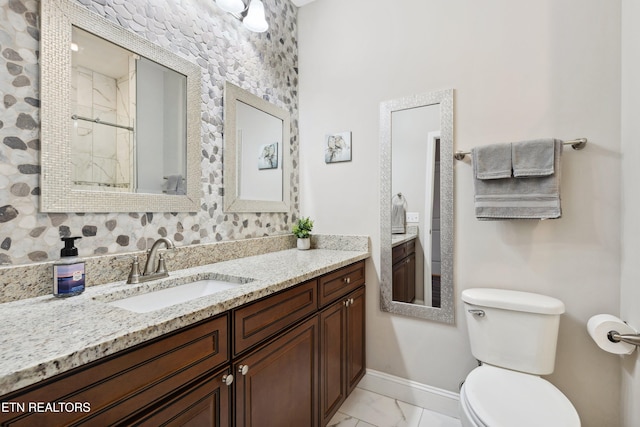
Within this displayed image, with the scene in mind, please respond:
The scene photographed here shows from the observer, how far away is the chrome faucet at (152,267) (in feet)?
3.83

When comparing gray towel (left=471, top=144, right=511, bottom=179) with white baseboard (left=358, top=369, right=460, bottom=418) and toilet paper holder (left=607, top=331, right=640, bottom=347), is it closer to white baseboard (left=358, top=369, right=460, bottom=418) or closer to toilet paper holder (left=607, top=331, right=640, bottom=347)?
toilet paper holder (left=607, top=331, right=640, bottom=347)

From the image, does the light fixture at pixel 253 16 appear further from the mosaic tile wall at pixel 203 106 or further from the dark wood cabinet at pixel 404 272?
the dark wood cabinet at pixel 404 272

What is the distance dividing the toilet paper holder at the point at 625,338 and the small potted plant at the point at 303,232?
1.61 metres

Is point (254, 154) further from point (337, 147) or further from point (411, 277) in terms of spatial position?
point (411, 277)

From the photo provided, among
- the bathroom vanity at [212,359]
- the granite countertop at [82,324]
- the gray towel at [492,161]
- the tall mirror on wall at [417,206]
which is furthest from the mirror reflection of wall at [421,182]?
the granite countertop at [82,324]

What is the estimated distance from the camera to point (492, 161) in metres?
1.53

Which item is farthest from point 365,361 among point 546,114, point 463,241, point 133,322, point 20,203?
point 20,203

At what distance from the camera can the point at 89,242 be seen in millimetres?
1128

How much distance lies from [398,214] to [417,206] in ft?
0.43

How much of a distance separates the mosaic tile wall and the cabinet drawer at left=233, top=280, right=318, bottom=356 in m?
0.62

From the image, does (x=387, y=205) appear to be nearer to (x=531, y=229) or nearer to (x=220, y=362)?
(x=531, y=229)

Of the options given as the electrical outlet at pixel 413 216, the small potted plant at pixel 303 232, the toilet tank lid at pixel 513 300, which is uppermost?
the electrical outlet at pixel 413 216

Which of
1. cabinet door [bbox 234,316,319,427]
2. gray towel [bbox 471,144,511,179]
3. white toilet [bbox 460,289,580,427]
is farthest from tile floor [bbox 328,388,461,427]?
gray towel [bbox 471,144,511,179]

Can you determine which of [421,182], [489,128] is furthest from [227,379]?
[489,128]
